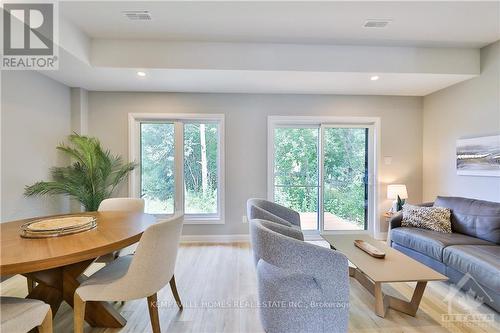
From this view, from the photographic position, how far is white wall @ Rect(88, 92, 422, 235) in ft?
12.4

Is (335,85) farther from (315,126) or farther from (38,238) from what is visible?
(38,238)

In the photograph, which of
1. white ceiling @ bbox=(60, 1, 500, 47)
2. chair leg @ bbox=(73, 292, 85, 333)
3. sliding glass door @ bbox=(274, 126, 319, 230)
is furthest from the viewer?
sliding glass door @ bbox=(274, 126, 319, 230)

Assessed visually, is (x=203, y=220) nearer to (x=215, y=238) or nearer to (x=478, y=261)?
(x=215, y=238)

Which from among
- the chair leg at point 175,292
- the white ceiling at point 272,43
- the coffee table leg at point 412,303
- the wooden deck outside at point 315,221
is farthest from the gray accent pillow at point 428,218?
the chair leg at point 175,292

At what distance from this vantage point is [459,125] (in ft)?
11.2

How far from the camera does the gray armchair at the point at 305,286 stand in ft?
4.77

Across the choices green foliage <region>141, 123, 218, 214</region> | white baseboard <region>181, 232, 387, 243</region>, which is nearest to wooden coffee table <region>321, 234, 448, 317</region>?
white baseboard <region>181, 232, 387, 243</region>

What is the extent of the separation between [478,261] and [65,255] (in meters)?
3.09

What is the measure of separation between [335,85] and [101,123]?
3.62 metres

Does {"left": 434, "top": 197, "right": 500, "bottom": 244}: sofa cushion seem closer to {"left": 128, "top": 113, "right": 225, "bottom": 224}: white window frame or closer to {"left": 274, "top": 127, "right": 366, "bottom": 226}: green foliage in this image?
{"left": 274, "top": 127, "right": 366, "bottom": 226}: green foliage

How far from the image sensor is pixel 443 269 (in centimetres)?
244

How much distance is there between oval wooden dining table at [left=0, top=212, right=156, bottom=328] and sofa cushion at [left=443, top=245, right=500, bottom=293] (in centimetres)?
278

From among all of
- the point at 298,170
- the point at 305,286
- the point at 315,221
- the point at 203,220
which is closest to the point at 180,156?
the point at 203,220

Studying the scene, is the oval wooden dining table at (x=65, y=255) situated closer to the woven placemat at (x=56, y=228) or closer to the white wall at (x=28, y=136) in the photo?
the woven placemat at (x=56, y=228)
